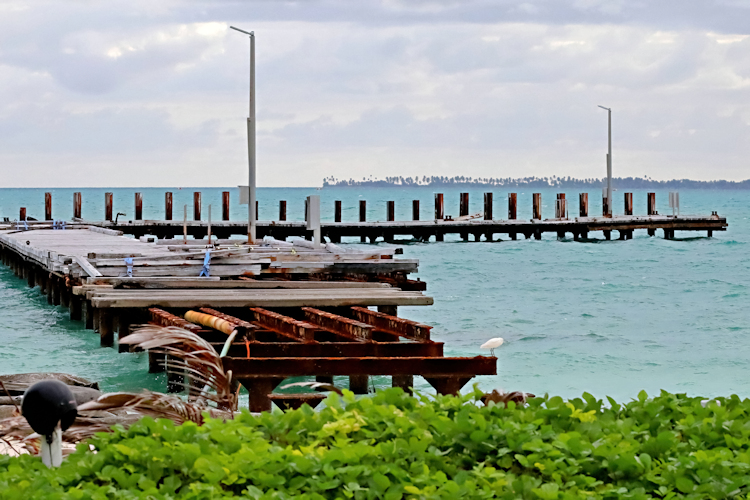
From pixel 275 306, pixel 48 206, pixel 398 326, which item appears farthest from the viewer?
pixel 48 206

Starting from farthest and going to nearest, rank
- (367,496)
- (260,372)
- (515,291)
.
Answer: (515,291) < (260,372) < (367,496)

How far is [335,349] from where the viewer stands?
420 inches

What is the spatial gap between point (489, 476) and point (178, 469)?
1257 millimetres

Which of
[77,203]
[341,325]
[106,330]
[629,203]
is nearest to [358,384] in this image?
[341,325]

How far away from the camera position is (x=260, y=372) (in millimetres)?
9977

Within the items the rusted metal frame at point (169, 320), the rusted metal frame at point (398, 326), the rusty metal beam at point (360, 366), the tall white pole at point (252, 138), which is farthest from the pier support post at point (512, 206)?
the rusty metal beam at point (360, 366)

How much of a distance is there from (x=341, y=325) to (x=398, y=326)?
71cm

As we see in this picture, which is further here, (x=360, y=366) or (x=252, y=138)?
(x=252, y=138)

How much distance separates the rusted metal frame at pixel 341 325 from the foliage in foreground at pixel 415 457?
21.2 feet

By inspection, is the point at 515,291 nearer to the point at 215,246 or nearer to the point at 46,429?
the point at 215,246

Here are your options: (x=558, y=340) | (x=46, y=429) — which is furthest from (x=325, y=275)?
(x=46, y=429)

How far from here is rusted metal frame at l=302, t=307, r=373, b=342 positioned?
37.1 ft

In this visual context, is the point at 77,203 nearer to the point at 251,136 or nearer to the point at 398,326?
the point at 251,136

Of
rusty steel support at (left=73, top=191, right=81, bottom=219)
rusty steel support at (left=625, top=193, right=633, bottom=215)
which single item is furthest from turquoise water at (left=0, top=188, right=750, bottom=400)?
rusty steel support at (left=73, top=191, right=81, bottom=219)
